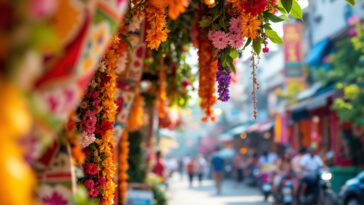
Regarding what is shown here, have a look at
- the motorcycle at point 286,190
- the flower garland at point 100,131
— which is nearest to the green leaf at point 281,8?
the flower garland at point 100,131

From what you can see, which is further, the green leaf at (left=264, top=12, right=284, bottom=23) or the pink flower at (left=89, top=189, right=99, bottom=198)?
the green leaf at (left=264, top=12, right=284, bottom=23)

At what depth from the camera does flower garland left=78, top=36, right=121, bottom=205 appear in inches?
176

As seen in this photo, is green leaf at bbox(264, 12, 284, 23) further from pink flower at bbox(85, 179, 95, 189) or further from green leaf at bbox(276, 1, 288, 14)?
pink flower at bbox(85, 179, 95, 189)

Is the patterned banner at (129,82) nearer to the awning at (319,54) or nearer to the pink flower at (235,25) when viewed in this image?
the pink flower at (235,25)

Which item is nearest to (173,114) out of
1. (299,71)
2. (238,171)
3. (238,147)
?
(299,71)

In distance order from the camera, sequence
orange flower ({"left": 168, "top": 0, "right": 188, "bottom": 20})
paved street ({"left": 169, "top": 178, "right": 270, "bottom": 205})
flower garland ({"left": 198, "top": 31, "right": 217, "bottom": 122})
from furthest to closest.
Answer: paved street ({"left": 169, "top": 178, "right": 270, "bottom": 205}) < flower garland ({"left": 198, "top": 31, "right": 217, "bottom": 122}) < orange flower ({"left": 168, "top": 0, "right": 188, "bottom": 20})

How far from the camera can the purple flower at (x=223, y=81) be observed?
6.65 meters

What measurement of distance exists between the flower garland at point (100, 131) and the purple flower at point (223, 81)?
194 centimetres

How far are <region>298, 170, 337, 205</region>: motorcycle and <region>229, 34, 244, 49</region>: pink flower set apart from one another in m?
10.3

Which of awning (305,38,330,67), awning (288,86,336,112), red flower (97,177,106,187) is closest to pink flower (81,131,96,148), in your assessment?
red flower (97,177,106,187)

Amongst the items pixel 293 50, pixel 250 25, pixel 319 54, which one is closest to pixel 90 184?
pixel 250 25

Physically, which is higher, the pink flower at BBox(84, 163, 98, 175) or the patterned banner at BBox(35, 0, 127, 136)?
the patterned banner at BBox(35, 0, 127, 136)

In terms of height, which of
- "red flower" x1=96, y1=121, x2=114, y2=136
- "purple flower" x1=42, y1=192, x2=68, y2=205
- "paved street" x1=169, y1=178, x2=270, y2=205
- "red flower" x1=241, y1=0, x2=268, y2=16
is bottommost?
"paved street" x1=169, y1=178, x2=270, y2=205

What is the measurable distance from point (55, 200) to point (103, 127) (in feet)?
6.82
